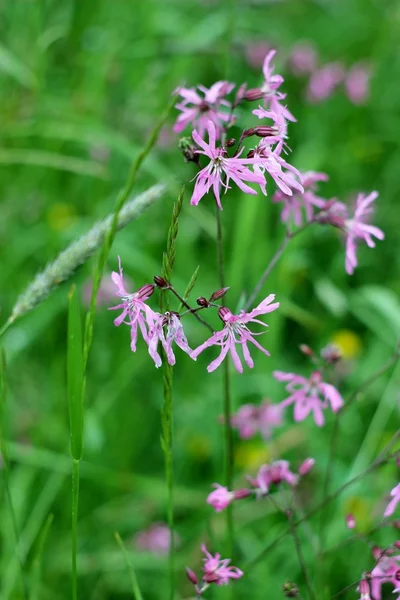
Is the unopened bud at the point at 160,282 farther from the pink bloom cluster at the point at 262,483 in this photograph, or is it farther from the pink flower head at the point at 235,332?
the pink bloom cluster at the point at 262,483

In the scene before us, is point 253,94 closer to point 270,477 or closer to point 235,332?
point 235,332

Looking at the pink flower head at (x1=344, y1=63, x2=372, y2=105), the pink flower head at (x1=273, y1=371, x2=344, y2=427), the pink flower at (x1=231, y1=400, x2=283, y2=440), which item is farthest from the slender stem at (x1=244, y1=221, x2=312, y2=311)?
the pink flower head at (x1=344, y1=63, x2=372, y2=105)

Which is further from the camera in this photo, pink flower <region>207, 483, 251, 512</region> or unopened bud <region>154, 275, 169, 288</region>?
pink flower <region>207, 483, 251, 512</region>

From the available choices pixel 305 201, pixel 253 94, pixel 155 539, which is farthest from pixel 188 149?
pixel 155 539

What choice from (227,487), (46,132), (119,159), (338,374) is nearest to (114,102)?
(119,159)

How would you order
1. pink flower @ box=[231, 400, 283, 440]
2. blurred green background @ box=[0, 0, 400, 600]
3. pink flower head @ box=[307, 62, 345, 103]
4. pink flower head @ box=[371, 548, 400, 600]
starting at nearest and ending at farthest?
pink flower head @ box=[371, 548, 400, 600] → pink flower @ box=[231, 400, 283, 440] → blurred green background @ box=[0, 0, 400, 600] → pink flower head @ box=[307, 62, 345, 103]

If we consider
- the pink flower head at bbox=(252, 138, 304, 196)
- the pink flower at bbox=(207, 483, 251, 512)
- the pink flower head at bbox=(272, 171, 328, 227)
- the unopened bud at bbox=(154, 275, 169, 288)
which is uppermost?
the pink flower head at bbox=(272, 171, 328, 227)

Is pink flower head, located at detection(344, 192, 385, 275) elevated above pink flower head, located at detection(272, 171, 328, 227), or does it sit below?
below

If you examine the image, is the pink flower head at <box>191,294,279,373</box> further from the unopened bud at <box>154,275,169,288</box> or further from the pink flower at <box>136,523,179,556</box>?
the pink flower at <box>136,523,179,556</box>
